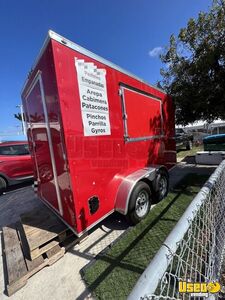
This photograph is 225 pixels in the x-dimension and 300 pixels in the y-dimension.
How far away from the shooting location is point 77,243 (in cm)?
341

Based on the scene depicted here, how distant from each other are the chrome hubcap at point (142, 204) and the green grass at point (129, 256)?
0.18m

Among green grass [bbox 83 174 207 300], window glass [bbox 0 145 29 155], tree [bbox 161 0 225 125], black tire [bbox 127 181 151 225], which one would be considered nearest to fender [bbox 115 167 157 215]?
black tire [bbox 127 181 151 225]

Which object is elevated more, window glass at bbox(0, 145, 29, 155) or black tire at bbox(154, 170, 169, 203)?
window glass at bbox(0, 145, 29, 155)

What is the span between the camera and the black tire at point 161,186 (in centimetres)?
455

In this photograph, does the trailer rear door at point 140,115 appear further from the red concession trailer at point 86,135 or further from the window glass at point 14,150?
the window glass at point 14,150

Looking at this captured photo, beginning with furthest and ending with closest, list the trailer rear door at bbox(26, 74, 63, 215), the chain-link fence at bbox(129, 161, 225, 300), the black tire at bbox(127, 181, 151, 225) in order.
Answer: the black tire at bbox(127, 181, 151, 225) → the trailer rear door at bbox(26, 74, 63, 215) → the chain-link fence at bbox(129, 161, 225, 300)

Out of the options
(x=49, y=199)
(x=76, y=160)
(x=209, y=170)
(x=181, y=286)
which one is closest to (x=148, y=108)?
(x=76, y=160)

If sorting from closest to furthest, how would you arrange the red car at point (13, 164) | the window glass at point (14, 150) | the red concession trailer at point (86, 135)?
the red concession trailer at point (86, 135), the red car at point (13, 164), the window glass at point (14, 150)

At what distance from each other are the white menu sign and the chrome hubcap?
158 centimetres

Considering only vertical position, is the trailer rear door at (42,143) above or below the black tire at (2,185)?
above

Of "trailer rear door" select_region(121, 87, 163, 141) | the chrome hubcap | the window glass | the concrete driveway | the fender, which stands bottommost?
the concrete driveway

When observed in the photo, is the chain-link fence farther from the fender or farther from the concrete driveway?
the concrete driveway

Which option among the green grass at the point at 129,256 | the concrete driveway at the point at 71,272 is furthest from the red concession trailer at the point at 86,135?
the concrete driveway at the point at 71,272

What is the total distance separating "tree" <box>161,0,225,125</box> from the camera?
5.98 metres
